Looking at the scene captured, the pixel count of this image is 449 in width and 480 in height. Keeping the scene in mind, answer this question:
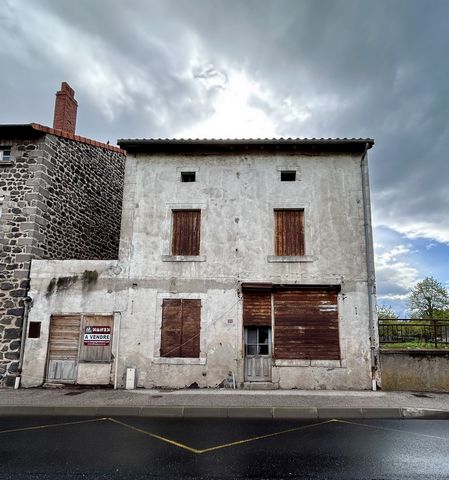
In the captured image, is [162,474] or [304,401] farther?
[304,401]

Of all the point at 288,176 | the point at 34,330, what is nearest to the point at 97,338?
the point at 34,330

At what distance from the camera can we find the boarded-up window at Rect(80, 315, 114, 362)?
427 inches

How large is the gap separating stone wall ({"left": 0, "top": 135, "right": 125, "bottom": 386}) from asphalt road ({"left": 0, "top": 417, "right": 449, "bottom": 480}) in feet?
14.3

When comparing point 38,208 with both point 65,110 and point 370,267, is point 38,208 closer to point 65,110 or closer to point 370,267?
point 65,110

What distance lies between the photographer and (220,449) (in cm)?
551

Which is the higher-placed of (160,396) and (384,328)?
(384,328)

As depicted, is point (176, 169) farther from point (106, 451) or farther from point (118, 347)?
point (106, 451)

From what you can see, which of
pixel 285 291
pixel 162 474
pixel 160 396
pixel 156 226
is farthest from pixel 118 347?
pixel 162 474

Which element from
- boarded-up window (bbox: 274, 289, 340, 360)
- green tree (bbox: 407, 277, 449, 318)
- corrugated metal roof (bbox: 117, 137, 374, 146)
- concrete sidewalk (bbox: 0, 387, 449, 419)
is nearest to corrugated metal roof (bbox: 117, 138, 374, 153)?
corrugated metal roof (bbox: 117, 137, 374, 146)

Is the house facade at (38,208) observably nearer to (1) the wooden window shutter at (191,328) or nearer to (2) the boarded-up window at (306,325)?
(1) the wooden window shutter at (191,328)

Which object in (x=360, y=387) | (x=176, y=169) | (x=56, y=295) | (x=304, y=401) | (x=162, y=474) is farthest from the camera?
(x=176, y=169)

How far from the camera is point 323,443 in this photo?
230 inches

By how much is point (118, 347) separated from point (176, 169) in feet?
18.4

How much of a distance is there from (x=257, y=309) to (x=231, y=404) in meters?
3.13
